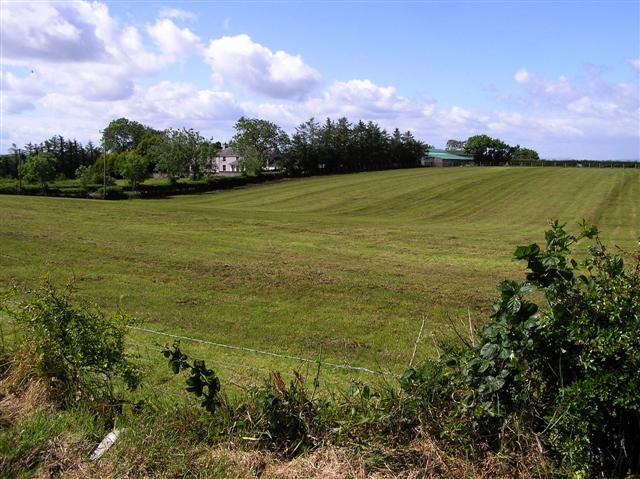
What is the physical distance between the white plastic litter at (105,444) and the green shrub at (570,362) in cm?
245

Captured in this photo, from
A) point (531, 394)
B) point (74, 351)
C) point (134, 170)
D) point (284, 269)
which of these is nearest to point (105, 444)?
point (74, 351)

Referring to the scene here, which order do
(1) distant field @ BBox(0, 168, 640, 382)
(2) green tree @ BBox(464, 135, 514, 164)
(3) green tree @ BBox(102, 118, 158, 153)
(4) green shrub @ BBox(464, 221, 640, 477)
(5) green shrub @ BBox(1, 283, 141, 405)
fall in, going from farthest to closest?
(2) green tree @ BBox(464, 135, 514, 164) < (3) green tree @ BBox(102, 118, 158, 153) < (1) distant field @ BBox(0, 168, 640, 382) < (5) green shrub @ BBox(1, 283, 141, 405) < (4) green shrub @ BBox(464, 221, 640, 477)

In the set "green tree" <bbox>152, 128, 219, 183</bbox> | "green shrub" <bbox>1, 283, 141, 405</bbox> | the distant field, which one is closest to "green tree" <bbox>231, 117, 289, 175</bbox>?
"green tree" <bbox>152, 128, 219, 183</bbox>

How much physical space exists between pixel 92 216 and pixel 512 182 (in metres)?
50.7

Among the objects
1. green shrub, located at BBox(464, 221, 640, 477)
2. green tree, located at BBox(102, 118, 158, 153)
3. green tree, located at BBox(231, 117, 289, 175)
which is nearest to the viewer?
green shrub, located at BBox(464, 221, 640, 477)

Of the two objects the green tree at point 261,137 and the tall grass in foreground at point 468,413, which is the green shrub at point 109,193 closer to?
the green tree at point 261,137

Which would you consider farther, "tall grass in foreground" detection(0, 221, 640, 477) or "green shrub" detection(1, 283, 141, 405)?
"green shrub" detection(1, 283, 141, 405)

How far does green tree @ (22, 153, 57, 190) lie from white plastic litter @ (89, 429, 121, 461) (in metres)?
62.4

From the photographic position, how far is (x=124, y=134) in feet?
427

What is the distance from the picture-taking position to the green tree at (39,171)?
59.8 m

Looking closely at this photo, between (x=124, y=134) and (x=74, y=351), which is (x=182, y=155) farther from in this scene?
(x=74, y=351)

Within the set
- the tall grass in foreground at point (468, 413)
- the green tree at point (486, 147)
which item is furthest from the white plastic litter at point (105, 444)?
the green tree at point (486, 147)

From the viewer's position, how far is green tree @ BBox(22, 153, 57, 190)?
196 ft

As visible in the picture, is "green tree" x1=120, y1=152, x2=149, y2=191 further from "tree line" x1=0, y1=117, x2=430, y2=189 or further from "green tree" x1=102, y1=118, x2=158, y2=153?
"green tree" x1=102, y1=118, x2=158, y2=153
